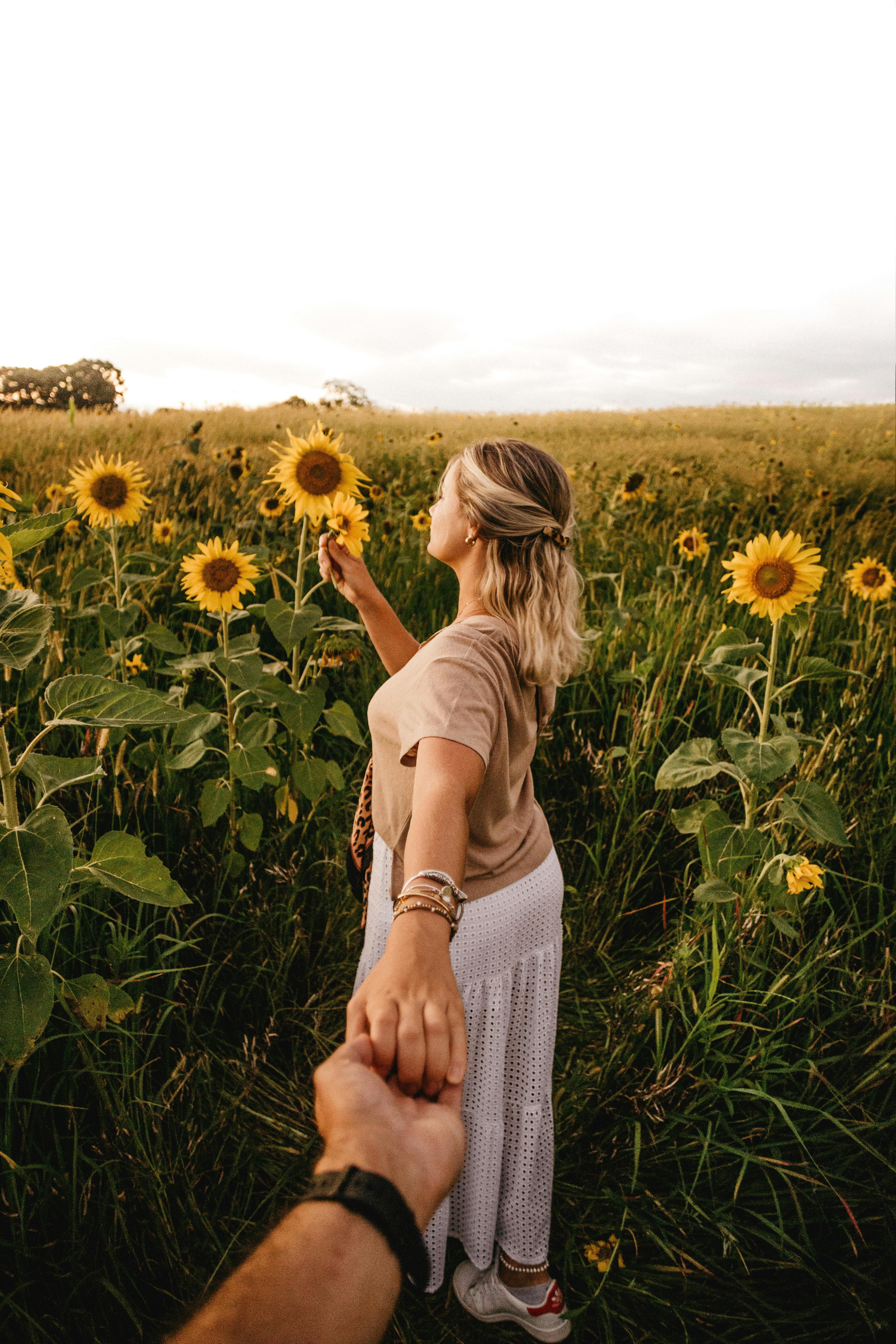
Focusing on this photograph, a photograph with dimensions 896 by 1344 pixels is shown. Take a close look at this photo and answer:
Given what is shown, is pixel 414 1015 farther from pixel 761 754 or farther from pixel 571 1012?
pixel 571 1012

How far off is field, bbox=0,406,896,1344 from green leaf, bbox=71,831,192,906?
0.14 metres

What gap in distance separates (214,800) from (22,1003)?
891mm

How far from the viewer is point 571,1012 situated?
2.41m

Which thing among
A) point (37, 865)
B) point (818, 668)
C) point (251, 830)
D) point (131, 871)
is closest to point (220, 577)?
point (251, 830)

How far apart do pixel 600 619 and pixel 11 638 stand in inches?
127

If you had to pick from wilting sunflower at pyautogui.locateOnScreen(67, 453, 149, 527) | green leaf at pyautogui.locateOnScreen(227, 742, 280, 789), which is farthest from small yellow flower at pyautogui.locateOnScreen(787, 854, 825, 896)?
wilting sunflower at pyautogui.locateOnScreen(67, 453, 149, 527)

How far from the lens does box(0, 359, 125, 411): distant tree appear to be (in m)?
27.3

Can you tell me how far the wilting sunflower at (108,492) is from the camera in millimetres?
2717

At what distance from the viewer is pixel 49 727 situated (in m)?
1.37

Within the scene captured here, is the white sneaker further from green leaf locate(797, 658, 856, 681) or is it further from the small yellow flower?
green leaf locate(797, 658, 856, 681)

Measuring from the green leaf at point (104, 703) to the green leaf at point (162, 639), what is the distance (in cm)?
92

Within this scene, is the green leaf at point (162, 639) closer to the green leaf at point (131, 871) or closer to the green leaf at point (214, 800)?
the green leaf at point (214, 800)

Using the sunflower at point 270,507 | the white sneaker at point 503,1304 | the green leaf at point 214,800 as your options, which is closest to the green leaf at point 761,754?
the white sneaker at point 503,1304

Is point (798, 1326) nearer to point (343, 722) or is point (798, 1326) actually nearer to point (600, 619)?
point (343, 722)
